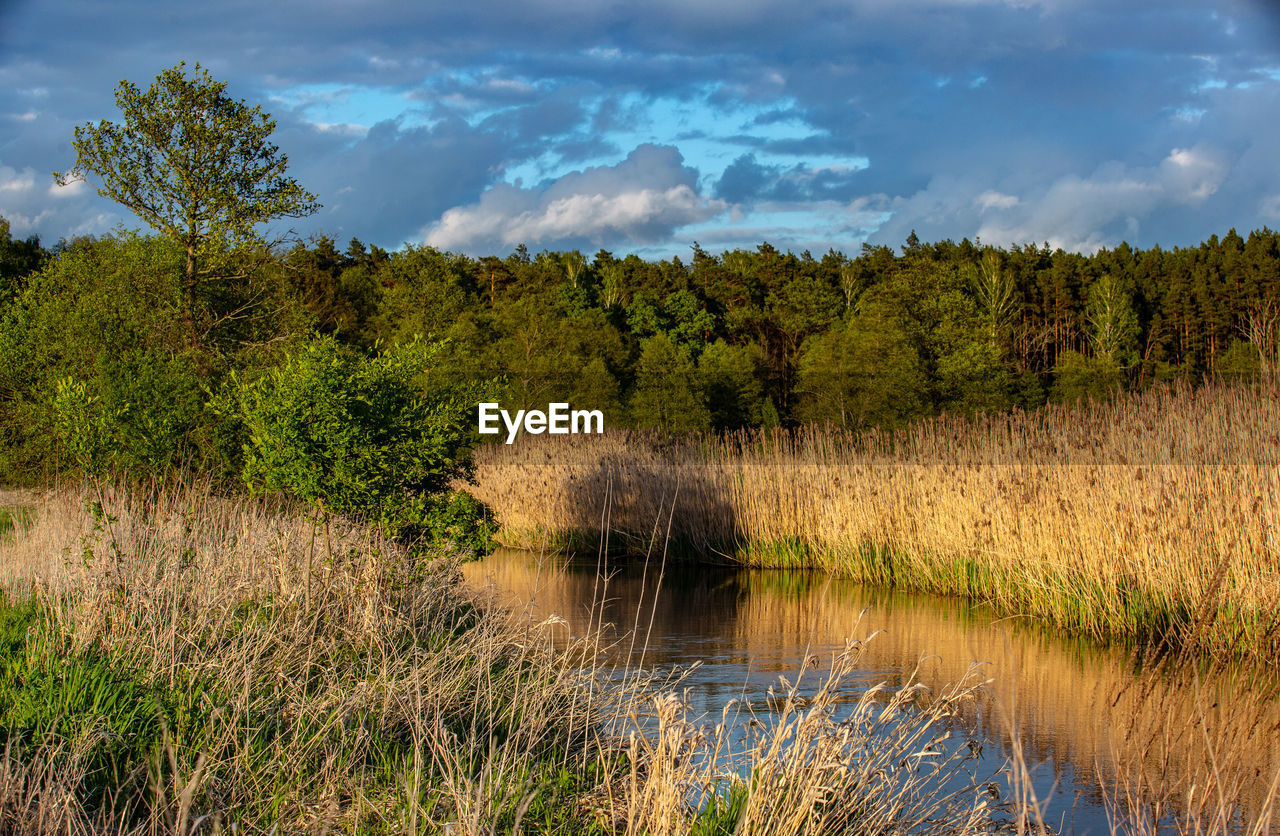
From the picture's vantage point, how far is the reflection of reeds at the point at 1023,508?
8.49 meters

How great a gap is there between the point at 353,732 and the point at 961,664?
5.48 meters

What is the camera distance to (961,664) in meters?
8.53

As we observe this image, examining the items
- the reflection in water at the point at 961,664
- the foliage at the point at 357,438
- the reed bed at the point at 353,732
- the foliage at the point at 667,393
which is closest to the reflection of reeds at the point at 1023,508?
the reflection in water at the point at 961,664

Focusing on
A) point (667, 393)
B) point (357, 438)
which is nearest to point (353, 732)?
point (357, 438)

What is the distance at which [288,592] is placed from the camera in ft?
21.2

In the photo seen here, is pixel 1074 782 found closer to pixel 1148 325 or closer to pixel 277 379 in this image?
pixel 277 379

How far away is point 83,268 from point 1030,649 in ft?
45.2

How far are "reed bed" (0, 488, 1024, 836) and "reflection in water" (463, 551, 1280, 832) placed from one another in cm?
45

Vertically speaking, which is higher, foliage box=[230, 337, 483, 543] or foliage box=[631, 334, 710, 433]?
foliage box=[631, 334, 710, 433]

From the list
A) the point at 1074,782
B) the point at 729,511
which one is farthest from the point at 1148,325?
the point at 1074,782

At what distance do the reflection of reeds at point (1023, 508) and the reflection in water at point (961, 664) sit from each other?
421mm

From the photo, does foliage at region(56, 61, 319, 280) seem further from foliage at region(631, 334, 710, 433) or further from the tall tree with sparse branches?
foliage at region(631, 334, 710, 433)

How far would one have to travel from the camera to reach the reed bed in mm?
3605

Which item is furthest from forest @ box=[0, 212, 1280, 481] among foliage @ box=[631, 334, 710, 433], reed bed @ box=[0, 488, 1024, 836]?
reed bed @ box=[0, 488, 1024, 836]
